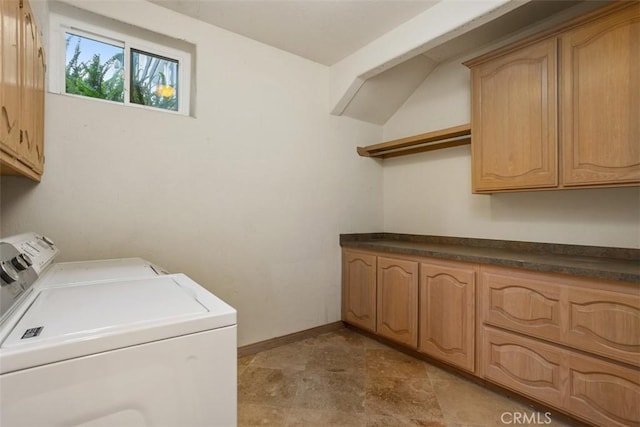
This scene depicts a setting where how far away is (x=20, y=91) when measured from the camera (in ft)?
3.67

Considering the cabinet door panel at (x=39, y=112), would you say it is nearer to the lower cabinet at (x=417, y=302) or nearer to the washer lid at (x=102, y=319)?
the washer lid at (x=102, y=319)

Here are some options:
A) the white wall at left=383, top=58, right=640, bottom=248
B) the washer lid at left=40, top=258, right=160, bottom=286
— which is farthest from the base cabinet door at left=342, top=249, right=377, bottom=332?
the washer lid at left=40, top=258, right=160, bottom=286

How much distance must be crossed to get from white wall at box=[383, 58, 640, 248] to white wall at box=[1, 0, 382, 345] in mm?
314

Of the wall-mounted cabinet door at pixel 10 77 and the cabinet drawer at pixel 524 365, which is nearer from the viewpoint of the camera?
the wall-mounted cabinet door at pixel 10 77

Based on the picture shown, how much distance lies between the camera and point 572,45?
65.5 inches

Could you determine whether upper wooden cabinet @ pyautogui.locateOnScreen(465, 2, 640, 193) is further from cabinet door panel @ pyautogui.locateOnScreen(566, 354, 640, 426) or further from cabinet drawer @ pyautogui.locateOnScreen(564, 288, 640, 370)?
cabinet door panel @ pyautogui.locateOnScreen(566, 354, 640, 426)

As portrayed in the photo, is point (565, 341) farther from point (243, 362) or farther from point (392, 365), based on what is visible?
point (243, 362)

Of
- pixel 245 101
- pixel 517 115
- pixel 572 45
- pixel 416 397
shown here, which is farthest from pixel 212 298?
pixel 572 45

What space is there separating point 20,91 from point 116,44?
1079 mm

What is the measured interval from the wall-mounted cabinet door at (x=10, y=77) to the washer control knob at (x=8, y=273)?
38 centimetres

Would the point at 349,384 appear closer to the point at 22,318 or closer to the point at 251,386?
the point at 251,386

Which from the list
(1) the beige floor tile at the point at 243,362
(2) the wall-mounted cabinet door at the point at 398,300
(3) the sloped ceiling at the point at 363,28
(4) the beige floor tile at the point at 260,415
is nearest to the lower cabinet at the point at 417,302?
(2) the wall-mounted cabinet door at the point at 398,300

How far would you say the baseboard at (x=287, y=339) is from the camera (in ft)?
7.60

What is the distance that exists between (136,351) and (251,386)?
1.41 meters
